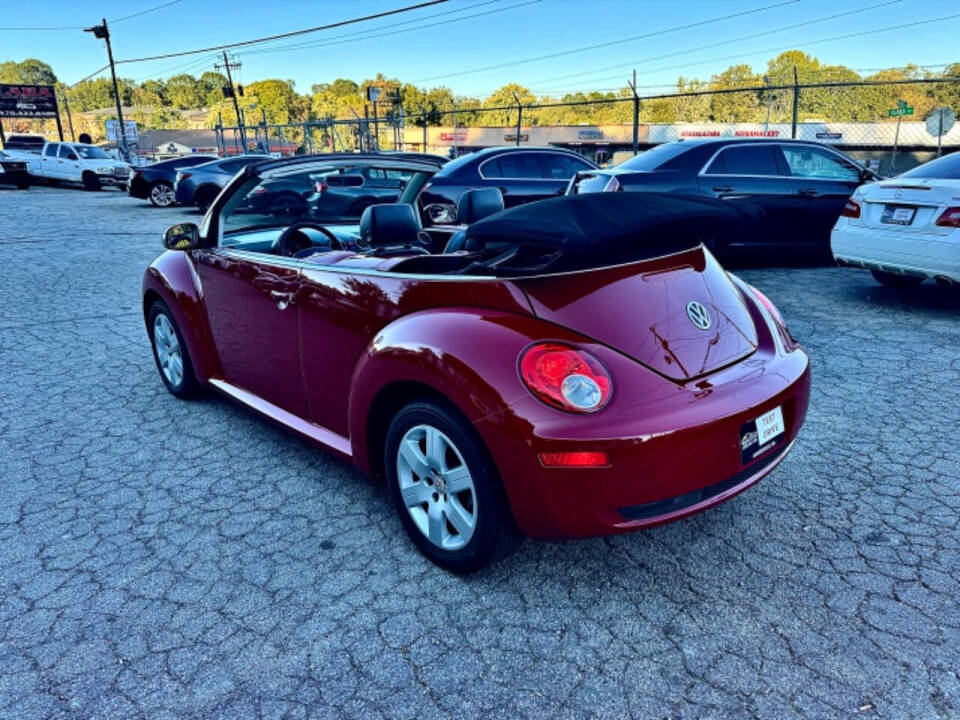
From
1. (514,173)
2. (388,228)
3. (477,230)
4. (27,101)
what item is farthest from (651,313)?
(27,101)

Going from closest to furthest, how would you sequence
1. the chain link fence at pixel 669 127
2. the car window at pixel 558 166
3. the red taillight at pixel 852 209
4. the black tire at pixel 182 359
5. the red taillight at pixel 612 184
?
the black tire at pixel 182 359, the red taillight at pixel 852 209, the red taillight at pixel 612 184, the car window at pixel 558 166, the chain link fence at pixel 669 127

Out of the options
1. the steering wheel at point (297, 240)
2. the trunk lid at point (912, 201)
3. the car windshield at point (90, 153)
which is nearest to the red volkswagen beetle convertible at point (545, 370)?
the steering wheel at point (297, 240)

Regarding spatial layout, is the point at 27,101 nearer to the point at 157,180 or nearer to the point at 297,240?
the point at 157,180

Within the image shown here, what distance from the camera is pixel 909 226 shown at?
605cm

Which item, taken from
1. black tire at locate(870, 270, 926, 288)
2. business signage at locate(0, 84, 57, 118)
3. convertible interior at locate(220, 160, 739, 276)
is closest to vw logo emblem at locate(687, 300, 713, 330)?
convertible interior at locate(220, 160, 739, 276)

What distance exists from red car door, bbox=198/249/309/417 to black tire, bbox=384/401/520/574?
89cm

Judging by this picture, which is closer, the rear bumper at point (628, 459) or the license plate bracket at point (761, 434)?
the rear bumper at point (628, 459)

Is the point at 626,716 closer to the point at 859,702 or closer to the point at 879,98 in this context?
the point at 859,702

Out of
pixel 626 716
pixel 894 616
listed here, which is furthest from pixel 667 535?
pixel 626 716

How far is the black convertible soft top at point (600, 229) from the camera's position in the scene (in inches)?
97.0

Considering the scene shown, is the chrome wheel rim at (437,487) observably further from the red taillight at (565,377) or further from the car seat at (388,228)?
the car seat at (388,228)

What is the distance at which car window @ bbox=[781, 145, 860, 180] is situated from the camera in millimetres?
8438

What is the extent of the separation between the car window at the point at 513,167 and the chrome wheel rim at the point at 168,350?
20.3ft

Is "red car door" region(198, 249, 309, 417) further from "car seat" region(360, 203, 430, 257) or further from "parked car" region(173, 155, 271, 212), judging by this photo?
"parked car" region(173, 155, 271, 212)
